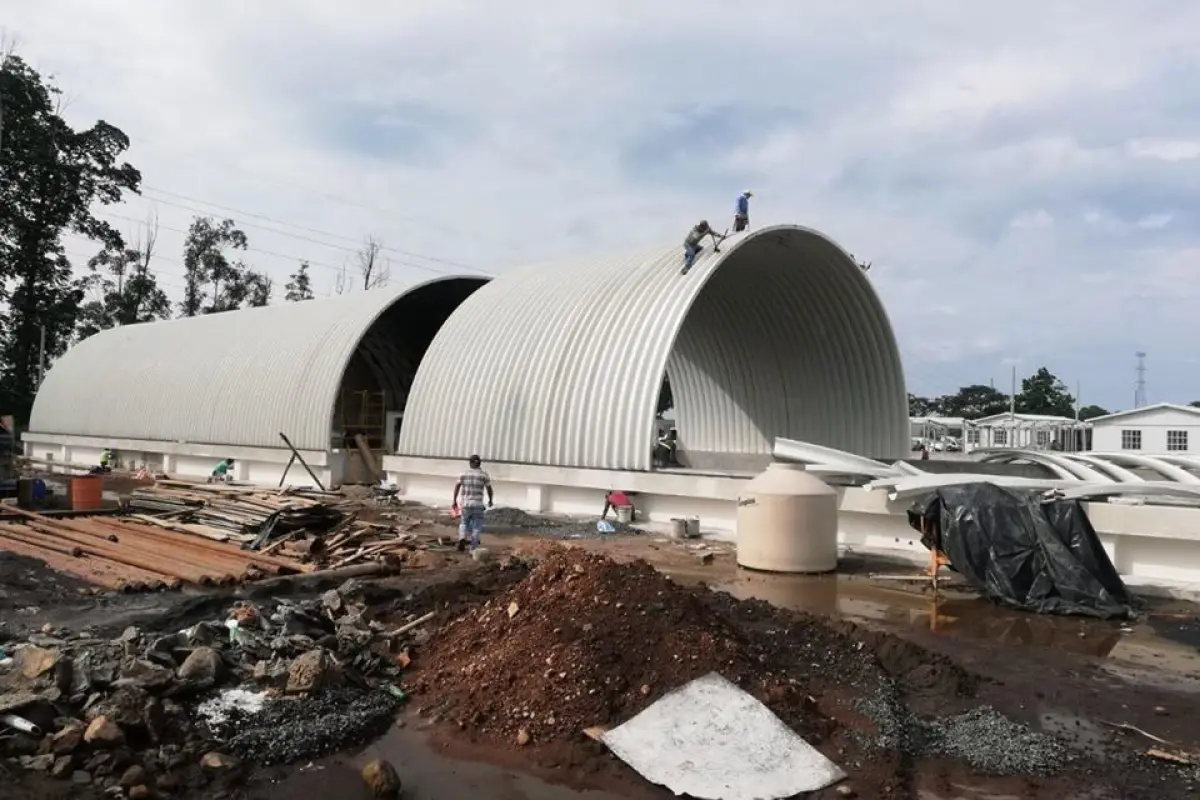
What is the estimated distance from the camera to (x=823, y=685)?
748 cm

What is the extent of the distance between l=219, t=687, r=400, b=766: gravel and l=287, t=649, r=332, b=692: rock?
10 centimetres

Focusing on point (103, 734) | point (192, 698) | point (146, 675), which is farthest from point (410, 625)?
point (103, 734)

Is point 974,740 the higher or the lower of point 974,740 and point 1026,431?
the lower

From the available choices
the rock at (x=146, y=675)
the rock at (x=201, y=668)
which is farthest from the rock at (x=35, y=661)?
the rock at (x=201, y=668)

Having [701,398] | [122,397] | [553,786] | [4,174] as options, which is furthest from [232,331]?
[553,786]

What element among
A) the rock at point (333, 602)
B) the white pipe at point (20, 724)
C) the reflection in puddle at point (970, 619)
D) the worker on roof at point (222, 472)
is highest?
the worker on roof at point (222, 472)

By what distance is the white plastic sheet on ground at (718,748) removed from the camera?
5.61m

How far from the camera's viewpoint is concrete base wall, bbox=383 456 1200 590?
492 inches

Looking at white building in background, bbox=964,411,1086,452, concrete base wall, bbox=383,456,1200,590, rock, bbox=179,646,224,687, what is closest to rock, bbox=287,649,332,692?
rock, bbox=179,646,224,687

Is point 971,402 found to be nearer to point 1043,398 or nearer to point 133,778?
point 1043,398

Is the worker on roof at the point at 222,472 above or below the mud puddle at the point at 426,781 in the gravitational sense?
above

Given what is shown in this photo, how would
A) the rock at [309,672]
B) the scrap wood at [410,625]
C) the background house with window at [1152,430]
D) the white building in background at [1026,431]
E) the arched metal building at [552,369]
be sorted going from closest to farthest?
the rock at [309,672] < the scrap wood at [410,625] < the arched metal building at [552,369] < the background house with window at [1152,430] < the white building in background at [1026,431]

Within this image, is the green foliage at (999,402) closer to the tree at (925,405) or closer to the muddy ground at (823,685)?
the tree at (925,405)

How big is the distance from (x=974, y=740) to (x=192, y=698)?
5.73 m
